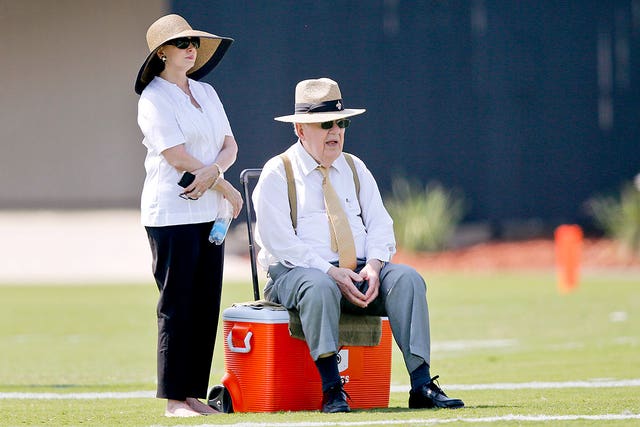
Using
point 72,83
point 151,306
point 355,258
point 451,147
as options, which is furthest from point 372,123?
point 355,258

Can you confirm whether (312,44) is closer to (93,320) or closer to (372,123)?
(372,123)

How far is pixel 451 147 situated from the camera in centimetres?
2259

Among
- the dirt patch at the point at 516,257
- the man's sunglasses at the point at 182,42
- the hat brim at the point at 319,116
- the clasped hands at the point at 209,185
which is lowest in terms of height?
the dirt patch at the point at 516,257

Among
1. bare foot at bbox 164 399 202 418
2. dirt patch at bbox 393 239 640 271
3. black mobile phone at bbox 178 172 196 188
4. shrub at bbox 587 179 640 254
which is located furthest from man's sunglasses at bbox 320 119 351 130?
shrub at bbox 587 179 640 254

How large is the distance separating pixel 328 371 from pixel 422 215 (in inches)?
592

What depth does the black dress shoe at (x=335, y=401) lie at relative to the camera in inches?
247

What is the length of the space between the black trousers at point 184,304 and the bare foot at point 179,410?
0.03 m

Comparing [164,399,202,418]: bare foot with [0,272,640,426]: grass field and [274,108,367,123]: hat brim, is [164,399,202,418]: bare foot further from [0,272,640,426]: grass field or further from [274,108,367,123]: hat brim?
[274,108,367,123]: hat brim

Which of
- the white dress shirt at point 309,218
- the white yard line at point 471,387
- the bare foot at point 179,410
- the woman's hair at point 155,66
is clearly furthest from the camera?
the white yard line at point 471,387

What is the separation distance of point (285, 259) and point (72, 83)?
17.3m

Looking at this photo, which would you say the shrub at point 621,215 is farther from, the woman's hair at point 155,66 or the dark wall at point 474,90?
the woman's hair at point 155,66

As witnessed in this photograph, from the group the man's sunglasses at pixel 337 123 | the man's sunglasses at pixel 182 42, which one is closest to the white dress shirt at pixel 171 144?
the man's sunglasses at pixel 182 42

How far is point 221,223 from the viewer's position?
666cm

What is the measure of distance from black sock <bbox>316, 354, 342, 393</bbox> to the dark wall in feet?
52.4
